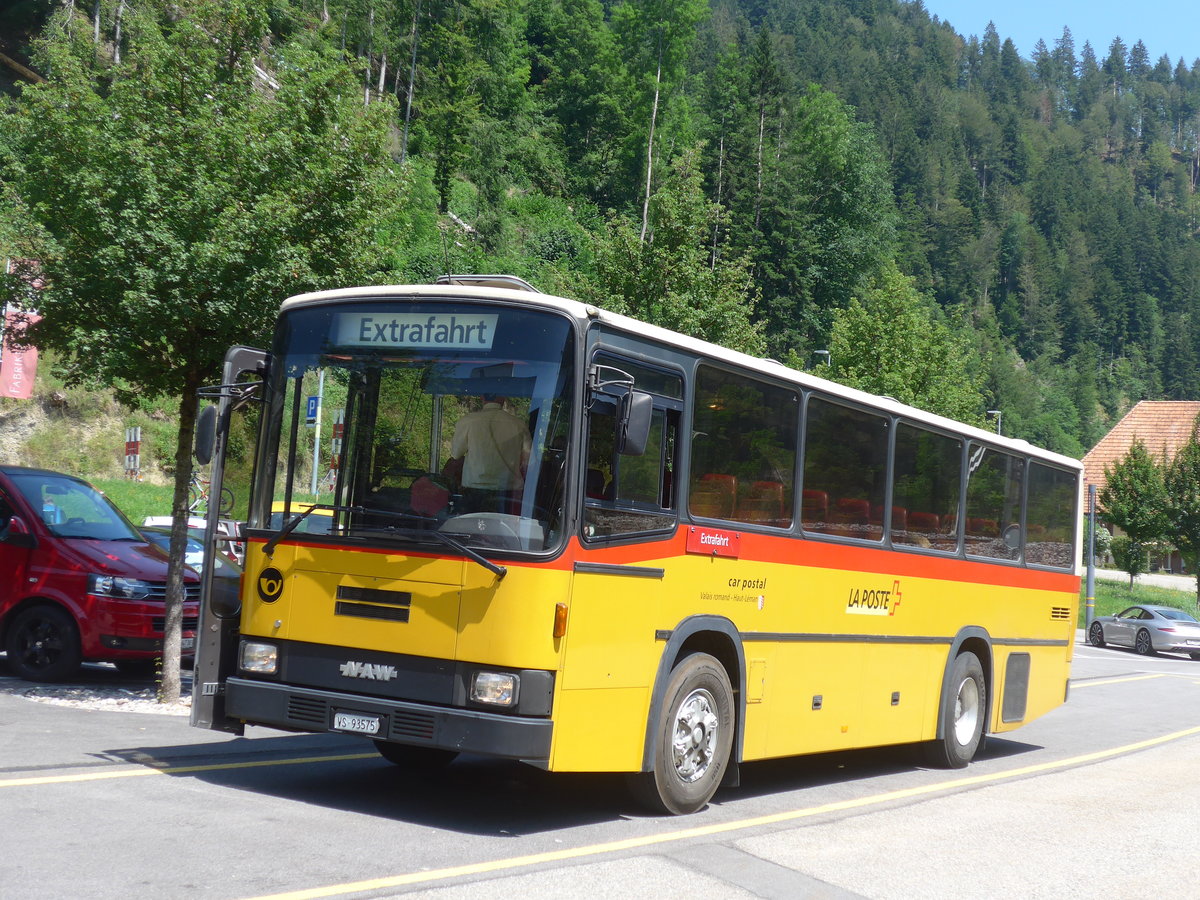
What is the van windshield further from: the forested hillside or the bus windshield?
the bus windshield

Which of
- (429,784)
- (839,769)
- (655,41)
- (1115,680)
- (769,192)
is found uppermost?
(655,41)

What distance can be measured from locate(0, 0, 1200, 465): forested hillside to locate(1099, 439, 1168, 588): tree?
8001 mm

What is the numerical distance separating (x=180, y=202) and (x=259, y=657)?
16.0 ft

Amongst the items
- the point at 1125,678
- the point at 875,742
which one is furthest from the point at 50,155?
the point at 1125,678

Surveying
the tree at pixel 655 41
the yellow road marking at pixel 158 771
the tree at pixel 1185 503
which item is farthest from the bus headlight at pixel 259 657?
Result: the tree at pixel 655 41

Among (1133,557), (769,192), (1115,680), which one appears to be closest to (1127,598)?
(1133,557)

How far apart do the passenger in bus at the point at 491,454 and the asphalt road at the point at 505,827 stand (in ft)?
6.22

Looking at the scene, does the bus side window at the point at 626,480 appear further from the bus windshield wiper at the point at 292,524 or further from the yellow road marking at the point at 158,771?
the yellow road marking at the point at 158,771

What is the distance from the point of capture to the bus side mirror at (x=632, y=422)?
7375mm

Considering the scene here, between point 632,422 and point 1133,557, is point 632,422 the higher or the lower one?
the lower one

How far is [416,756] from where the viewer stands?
9.50m

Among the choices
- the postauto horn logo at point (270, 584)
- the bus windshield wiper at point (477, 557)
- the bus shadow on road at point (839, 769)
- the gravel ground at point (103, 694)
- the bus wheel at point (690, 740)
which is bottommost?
the bus shadow on road at point (839, 769)

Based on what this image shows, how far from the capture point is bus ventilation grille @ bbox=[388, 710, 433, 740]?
732cm

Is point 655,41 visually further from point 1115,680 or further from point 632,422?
point 632,422
